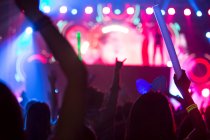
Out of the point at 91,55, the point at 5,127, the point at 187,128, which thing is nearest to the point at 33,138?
the point at 187,128

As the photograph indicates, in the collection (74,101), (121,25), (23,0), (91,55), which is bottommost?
(74,101)

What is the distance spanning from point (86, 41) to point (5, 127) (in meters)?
7.08

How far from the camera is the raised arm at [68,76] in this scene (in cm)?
105

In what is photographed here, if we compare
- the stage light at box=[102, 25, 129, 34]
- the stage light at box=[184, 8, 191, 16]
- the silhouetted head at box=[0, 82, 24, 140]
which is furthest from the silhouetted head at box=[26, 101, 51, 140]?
the stage light at box=[184, 8, 191, 16]

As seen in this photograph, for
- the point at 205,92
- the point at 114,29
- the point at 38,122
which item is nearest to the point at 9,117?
the point at 38,122

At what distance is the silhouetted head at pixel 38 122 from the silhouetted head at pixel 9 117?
1.33 metres

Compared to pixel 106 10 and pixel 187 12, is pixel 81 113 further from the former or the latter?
pixel 187 12

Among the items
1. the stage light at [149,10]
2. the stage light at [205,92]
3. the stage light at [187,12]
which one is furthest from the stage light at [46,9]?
the stage light at [205,92]

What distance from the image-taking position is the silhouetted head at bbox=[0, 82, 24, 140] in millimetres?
1084

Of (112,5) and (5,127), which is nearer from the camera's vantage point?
(5,127)

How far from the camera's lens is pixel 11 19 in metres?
7.82

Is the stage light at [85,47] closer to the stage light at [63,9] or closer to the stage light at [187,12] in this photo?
the stage light at [63,9]

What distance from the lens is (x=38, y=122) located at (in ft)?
8.36

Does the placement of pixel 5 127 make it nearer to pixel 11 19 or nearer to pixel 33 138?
pixel 33 138
